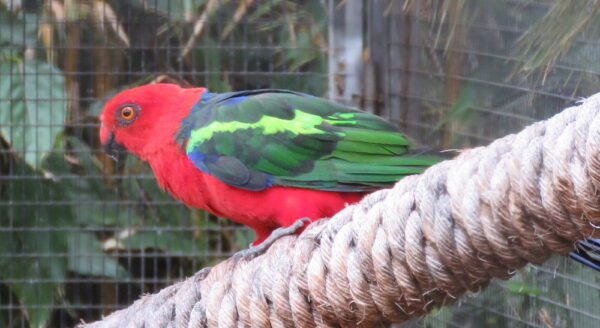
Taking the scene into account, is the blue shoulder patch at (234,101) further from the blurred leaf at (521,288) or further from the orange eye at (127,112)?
the blurred leaf at (521,288)

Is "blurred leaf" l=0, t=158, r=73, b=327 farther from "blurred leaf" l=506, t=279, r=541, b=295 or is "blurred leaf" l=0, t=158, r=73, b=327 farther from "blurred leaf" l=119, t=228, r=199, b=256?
"blurred leaf" l=506, t=279, r=541, b=295

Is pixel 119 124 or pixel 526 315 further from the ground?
pixel 119 124

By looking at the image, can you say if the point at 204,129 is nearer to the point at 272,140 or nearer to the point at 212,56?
the point at 272,140

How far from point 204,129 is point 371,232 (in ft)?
2.06

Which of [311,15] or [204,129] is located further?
[311,15]

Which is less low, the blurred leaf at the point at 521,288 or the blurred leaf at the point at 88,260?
the blurred leaf at the point at 521,288

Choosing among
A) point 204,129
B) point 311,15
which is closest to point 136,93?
point 204,129

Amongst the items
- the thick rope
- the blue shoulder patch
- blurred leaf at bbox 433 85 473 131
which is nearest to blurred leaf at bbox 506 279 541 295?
blurred leaf at bbox 433 85 473 131

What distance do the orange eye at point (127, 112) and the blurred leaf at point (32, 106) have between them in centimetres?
79

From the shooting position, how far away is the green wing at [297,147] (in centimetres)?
112

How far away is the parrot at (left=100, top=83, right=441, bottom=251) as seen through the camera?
1.12 m

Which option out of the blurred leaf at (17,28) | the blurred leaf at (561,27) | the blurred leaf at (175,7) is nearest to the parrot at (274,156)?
the blurred leaf at (561,27)

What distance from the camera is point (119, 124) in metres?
1.30

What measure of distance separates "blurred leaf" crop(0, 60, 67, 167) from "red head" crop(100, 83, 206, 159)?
2.53 ft
